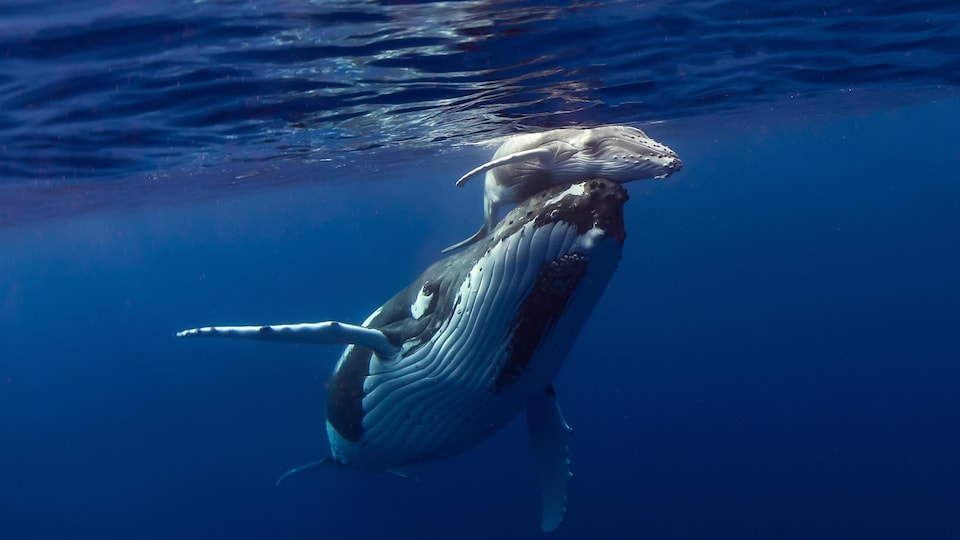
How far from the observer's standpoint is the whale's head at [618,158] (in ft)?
14.7

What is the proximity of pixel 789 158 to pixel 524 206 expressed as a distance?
6807cm

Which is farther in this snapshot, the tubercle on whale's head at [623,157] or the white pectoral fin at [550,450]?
the white pectoral fin at [550,450]

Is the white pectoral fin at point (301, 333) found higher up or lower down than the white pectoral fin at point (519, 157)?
lower down

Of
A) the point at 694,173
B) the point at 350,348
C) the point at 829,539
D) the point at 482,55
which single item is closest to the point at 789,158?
the point at 694,173

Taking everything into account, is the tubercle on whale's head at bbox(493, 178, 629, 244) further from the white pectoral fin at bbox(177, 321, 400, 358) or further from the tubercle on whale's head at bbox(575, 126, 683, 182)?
the white pectoral fin at bbox(177, 321, 400, 358)

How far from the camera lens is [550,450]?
6.93 metres

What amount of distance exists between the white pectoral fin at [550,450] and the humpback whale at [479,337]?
0.05 ft

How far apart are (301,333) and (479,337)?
1.42 m

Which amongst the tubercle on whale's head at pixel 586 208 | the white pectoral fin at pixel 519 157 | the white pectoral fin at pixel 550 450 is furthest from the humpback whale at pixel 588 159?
the white pectoral fin at pixel 550 450

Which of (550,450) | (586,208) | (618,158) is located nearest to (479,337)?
(586,208)

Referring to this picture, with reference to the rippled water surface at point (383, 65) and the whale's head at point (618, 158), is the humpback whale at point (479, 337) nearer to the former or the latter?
the whale's head at point (618, 158)

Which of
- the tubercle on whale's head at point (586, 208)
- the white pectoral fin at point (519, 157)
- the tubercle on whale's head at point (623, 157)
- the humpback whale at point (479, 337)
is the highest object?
the white pectoral fin at point (519, 157)

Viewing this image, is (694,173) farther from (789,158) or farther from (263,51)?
Result: (263,51)

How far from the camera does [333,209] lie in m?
57.8
